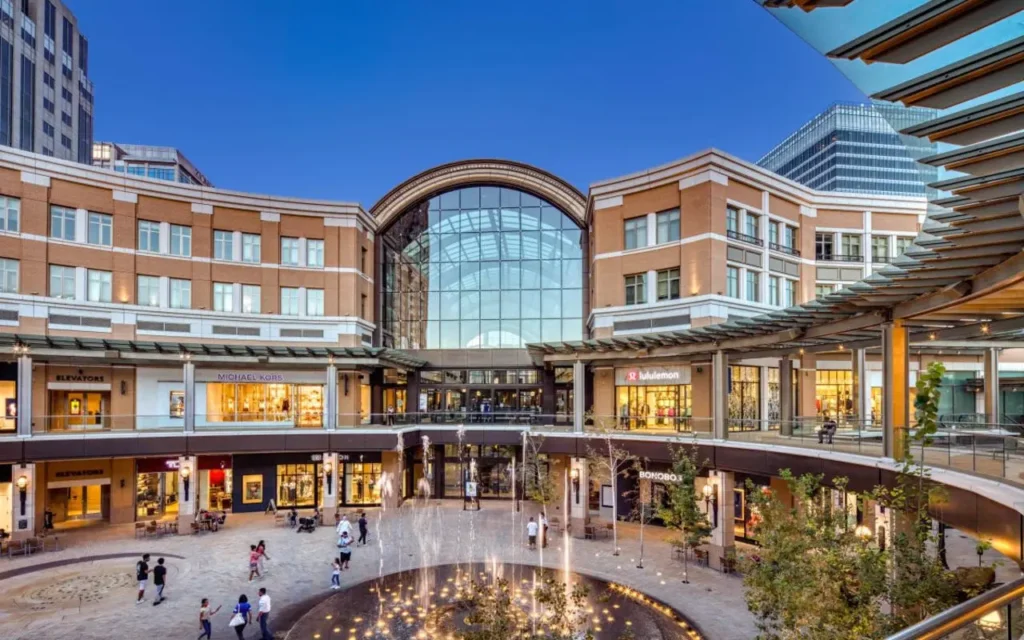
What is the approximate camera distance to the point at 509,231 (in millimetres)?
40594

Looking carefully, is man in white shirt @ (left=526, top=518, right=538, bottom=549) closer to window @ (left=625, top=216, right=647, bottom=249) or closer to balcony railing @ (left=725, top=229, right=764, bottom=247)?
window @ (left=625, top=216, right=647, bottom=249)

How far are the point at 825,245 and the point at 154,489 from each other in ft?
130

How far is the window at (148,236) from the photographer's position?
3241 cm

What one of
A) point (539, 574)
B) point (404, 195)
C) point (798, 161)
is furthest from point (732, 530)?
point (798, 161)

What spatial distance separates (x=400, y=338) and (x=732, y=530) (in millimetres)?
25262

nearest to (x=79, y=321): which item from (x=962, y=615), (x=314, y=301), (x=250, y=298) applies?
(x=250, y=298)

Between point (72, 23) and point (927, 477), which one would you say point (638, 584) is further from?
point (72, 23)

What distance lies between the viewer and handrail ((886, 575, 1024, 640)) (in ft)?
7.11

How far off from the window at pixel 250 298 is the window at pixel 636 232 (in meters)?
21.6

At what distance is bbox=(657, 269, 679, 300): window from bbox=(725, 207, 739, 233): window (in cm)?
332

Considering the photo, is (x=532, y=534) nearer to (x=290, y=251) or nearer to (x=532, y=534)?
(x=532, y=534)

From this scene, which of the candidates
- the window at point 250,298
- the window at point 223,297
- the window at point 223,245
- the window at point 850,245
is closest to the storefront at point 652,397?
the window at point 850,245

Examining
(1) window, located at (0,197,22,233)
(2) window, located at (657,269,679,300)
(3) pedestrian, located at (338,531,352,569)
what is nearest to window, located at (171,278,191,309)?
(1) window, located at (0,197,22,233)

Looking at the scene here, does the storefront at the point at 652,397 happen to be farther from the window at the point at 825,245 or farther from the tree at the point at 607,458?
the window at the point at 825,245
